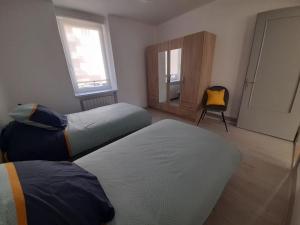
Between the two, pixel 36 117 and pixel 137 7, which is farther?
pixel 137 7

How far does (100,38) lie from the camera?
10.00 ft

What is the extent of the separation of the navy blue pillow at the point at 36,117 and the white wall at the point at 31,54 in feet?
2.93

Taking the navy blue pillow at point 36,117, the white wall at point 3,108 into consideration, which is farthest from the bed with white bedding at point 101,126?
the white wall at point 3,108

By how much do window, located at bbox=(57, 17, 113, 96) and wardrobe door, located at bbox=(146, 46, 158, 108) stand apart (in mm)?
1088

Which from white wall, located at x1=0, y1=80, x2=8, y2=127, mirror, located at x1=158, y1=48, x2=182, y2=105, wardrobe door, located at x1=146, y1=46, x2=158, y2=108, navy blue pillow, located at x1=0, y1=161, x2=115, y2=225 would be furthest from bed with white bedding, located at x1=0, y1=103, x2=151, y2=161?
wardrobe door, located at x1=146, y1=46, x2=158, y2=108

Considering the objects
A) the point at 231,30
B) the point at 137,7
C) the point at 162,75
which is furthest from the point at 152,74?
the point at 231,30

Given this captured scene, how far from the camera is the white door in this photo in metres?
1.99

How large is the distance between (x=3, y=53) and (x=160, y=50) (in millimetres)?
2801

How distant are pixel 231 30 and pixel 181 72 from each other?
120cm

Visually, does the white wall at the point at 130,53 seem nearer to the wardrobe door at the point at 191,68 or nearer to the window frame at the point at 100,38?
the window frame at the point at 100,38

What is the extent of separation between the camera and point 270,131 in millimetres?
2381

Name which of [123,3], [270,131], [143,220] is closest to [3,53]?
[123,3]

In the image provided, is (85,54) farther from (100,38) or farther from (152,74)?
(152,74)

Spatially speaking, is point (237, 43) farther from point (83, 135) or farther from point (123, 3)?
point (83, 135)
